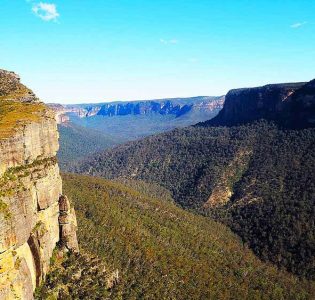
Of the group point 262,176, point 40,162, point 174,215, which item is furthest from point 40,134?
point 262,176

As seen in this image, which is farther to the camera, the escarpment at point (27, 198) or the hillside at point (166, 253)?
the hillside at point (166, 253)

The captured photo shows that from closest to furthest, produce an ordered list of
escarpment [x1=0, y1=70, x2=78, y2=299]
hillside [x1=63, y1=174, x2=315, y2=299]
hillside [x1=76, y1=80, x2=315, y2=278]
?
escarpment [x1=0, y1=70, x2=78, y2=299], hillside [x1=63, y1=174, x2=315, y2=299], hillside [x1=76, y1=80, x2=315, y2=278]

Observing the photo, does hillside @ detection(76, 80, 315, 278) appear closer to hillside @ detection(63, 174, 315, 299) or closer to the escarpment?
hillside @ detection(63, 174, 315, 299)

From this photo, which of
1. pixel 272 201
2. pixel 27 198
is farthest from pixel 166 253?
pixel 272 201

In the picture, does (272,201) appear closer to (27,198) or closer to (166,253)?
(166,253)

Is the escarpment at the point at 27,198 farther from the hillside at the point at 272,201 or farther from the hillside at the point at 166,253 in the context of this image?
the hillside at the point at 272,201

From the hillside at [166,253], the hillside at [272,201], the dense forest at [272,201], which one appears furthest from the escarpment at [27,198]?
the dense forest at [272,201]

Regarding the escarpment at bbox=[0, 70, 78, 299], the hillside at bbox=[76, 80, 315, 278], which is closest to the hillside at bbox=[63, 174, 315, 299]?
the hillside at bbox=[76, 80, 315, 278]
